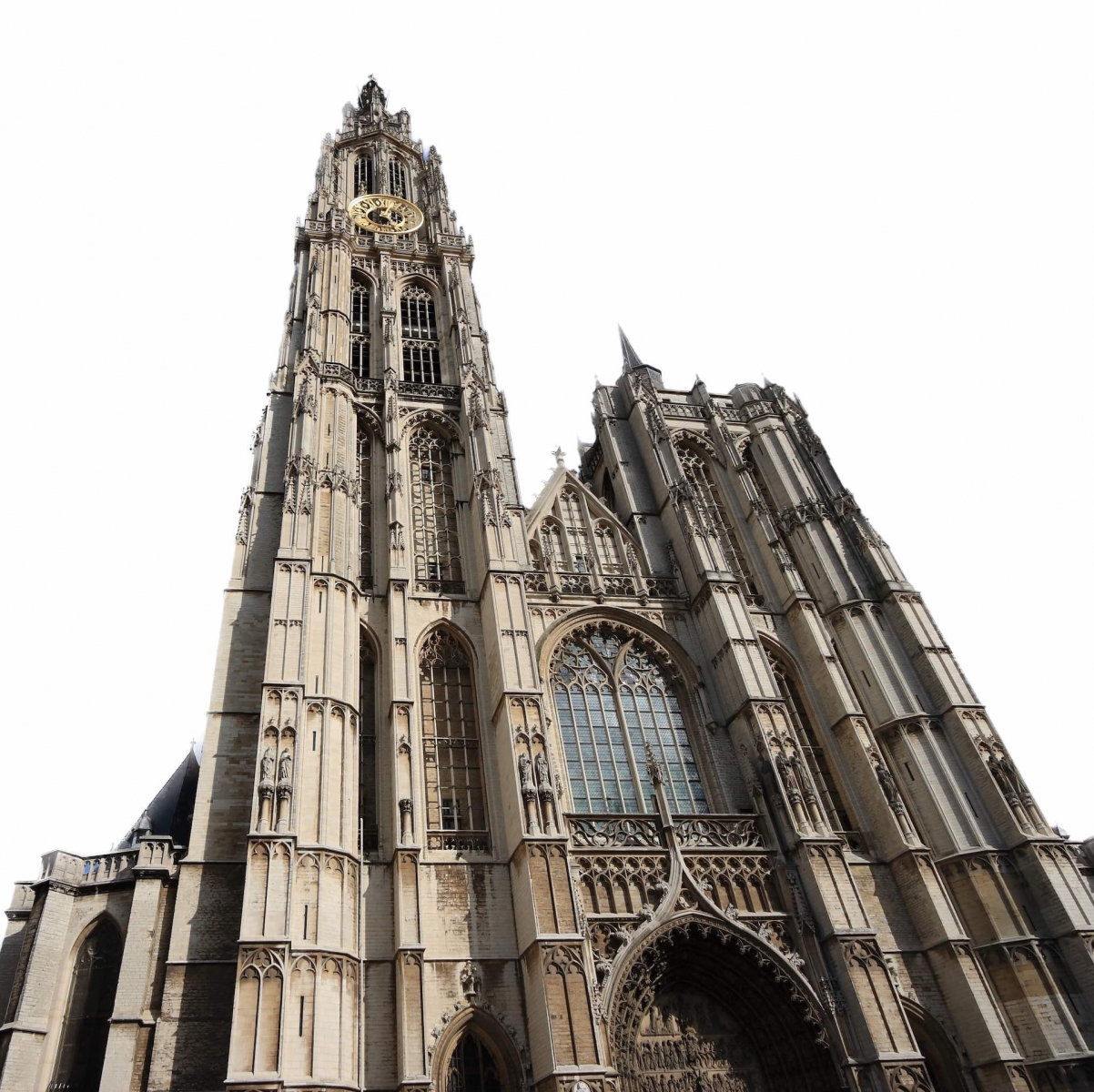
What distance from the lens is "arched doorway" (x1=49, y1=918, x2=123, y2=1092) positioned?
15.9 meters

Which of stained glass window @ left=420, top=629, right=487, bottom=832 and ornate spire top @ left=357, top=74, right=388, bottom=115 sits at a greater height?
ornate spire top @ left=357, top=74, right=388, bottom=115

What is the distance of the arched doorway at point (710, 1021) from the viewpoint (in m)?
16.2

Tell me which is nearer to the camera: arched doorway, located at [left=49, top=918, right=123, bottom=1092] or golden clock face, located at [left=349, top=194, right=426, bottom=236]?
arched doorway, located at [left=49, top=918, right=123, bottom=1092]

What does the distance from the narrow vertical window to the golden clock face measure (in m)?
19.8

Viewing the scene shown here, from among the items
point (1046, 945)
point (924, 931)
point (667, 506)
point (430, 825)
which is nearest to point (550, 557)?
point (667, 506)

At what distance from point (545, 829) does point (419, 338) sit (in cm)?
1932

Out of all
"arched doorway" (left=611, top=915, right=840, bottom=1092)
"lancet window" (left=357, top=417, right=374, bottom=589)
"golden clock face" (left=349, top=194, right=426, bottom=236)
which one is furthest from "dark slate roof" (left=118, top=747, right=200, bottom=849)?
"golden clock face" (left=349, top=194, right=426, bottom=236)

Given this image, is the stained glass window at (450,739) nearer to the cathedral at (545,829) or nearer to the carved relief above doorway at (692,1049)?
the cathedral at (545,829)

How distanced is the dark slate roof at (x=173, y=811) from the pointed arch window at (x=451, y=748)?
626cm

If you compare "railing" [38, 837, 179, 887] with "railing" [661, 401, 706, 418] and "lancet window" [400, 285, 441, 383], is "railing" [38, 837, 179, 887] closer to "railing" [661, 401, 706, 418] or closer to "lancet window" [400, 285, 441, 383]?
"lancet window" [400, 285, 441, 383]

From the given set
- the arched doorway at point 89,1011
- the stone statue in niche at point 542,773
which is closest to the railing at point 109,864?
the arched doorway at point 89,1011

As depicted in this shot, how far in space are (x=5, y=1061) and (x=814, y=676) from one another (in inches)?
772

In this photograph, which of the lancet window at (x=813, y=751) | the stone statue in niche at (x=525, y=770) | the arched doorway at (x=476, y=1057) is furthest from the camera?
the lancet window at (x=813, y=751)

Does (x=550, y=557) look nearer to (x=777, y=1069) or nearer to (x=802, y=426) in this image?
(x=802, y=426)
